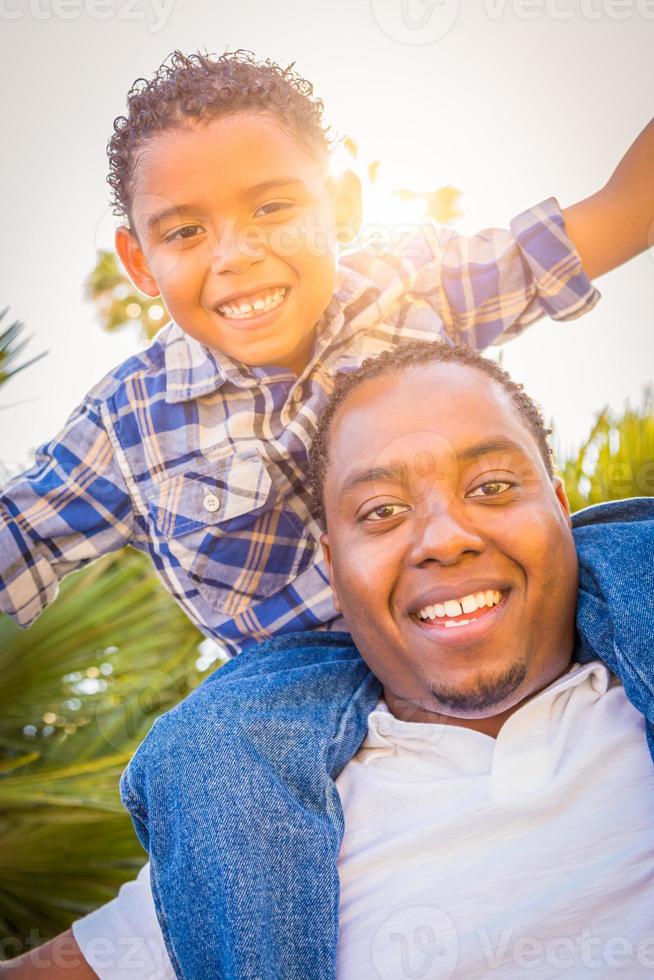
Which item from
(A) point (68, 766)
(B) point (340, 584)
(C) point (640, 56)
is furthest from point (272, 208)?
(A) point (68, 766)

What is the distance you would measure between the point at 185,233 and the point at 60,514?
0.62 meters

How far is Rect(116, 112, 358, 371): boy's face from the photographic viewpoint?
1.68m

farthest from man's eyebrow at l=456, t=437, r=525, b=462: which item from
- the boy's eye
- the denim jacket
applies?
the boy's eye

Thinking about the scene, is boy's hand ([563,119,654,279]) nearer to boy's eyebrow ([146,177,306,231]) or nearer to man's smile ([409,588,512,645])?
boy's eyebrow ([146,177,306,231])

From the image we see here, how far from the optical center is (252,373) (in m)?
1.90

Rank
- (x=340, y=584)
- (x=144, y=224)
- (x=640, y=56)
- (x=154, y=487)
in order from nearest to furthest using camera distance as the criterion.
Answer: (x=340, y=584) < (x=144, y=224) < (x=154, y=487) < (x=640, y=56)

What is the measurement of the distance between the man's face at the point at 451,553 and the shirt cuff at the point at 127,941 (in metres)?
0.55

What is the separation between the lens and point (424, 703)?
1.59 meters

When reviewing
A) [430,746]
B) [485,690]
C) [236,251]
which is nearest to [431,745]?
[430,746]

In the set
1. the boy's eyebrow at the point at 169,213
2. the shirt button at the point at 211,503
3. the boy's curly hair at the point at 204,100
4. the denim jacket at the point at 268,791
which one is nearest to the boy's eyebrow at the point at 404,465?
the denim jacket at the point at 268,791

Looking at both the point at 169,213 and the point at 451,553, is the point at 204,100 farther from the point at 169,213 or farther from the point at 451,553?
the point at 451,553

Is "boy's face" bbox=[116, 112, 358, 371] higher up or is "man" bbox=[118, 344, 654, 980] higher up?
"boy's face" bbox=[116, 112, 358, 371]

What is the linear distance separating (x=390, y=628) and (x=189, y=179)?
0.90 m

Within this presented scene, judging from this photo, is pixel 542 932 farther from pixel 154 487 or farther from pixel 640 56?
pixel 640 56
